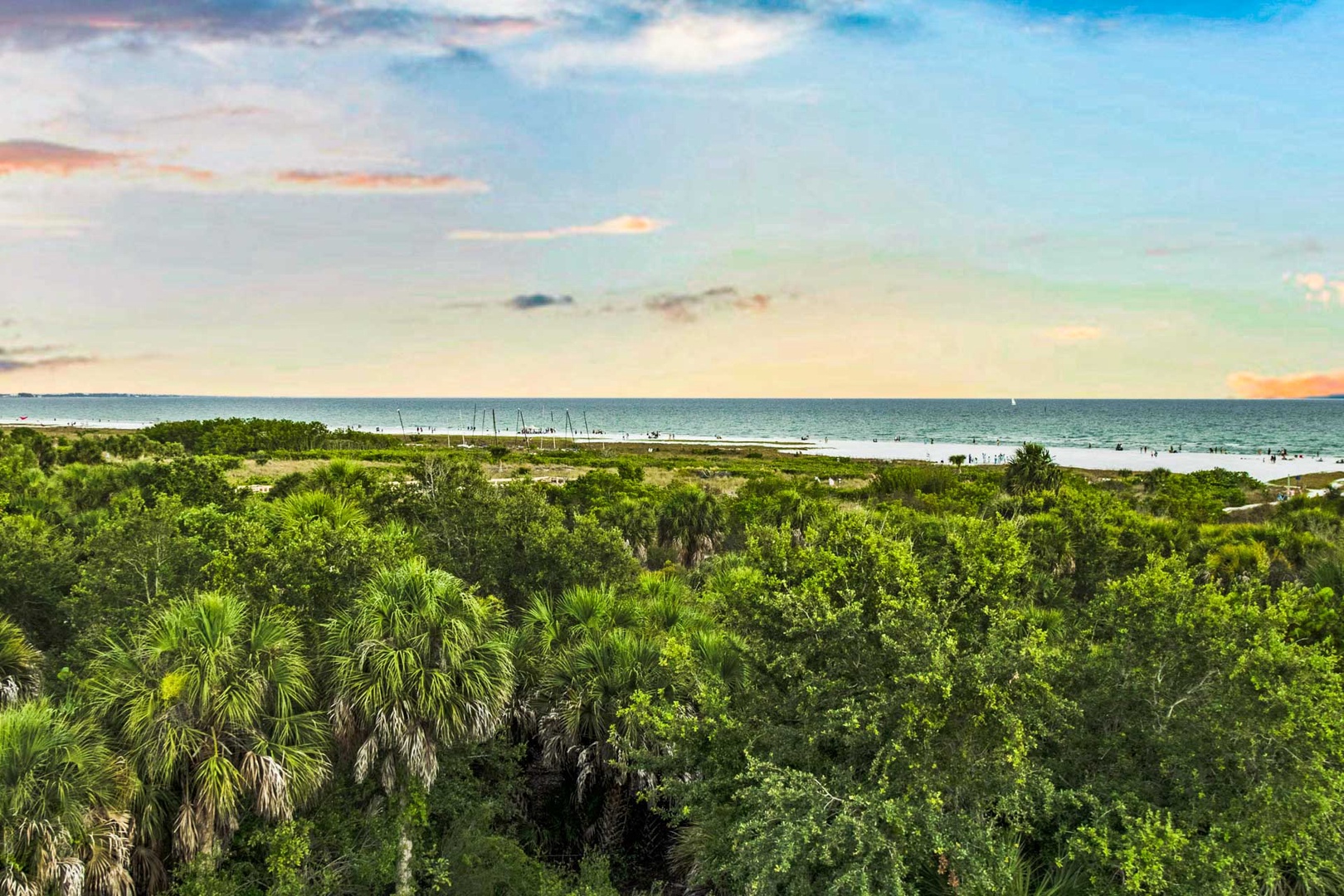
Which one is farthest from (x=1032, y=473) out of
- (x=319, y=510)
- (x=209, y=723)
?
(x=209, y=723)

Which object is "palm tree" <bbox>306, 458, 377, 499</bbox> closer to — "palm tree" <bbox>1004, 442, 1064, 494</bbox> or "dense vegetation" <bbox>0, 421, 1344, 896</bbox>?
"dense vegetation" <bbox>0, 421, 1344, 896</bbox>

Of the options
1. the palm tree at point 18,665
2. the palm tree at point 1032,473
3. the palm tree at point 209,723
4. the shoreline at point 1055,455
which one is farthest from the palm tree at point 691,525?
the shoreline at point 1055,455

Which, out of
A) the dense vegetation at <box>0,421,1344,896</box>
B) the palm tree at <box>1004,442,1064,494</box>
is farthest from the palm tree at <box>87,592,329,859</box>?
the palm tree at <box>1004,442,1064,494</box>

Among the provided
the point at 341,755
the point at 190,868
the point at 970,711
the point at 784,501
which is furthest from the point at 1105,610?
the point at 784,501

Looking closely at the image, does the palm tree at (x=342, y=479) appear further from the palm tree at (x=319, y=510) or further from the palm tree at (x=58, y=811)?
the palm tree at (x=58, y=811)

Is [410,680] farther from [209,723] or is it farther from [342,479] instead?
[342,479]

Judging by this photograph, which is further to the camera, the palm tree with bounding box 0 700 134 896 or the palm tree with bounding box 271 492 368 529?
the palm tree with bounding box 271 492 368 529
